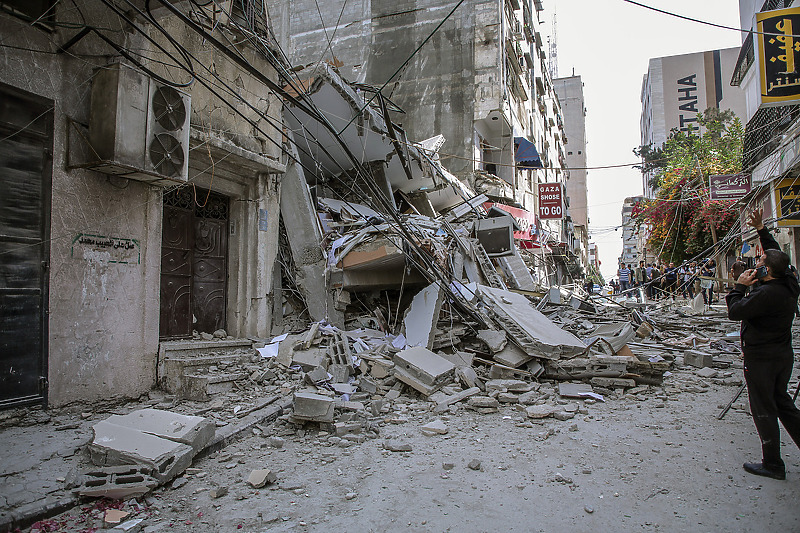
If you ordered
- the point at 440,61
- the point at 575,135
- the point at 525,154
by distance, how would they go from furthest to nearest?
1. the point at 575,135
2. the point at 525,154
3. the point at 440,61

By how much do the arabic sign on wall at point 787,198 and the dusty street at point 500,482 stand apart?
885 cm

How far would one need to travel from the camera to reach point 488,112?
19.5 meters

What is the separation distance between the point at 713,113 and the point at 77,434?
114ft

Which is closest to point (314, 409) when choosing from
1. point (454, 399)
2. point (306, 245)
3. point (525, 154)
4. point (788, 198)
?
point (454, 399)

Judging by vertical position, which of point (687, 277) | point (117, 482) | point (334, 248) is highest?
point (334, 248)

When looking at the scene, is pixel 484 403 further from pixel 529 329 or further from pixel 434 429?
pixel 529 329

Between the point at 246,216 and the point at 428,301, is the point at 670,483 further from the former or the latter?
the point at 246,216

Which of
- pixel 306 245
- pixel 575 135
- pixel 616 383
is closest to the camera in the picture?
pixel 616 383

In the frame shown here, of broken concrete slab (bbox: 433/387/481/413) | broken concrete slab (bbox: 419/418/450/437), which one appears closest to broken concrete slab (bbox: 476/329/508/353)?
broken concrete slab (bbox: 433/387/481/413)

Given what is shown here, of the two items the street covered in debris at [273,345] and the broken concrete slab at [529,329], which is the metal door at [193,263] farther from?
the broken concrete slab at [529,329]

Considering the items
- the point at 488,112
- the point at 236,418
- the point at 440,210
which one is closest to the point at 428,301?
the point at 236,418

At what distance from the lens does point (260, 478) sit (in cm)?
353

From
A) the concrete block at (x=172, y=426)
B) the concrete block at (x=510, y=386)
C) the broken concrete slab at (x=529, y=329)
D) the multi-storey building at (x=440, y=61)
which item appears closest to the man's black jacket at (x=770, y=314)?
the concrete block at (x=510, y=386)

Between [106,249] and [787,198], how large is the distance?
48.2 feet
